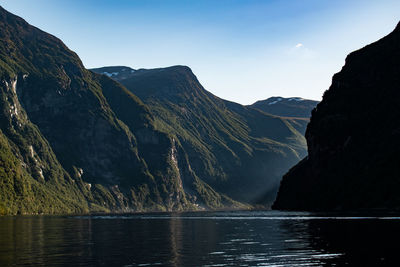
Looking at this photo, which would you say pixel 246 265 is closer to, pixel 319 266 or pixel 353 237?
pixel 319 266

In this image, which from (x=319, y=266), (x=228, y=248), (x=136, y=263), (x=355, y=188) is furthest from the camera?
(x=355, y=188)

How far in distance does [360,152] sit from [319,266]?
16414 cm

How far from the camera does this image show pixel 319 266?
42469 millimetres

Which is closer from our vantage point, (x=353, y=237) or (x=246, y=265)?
(x=246, y=265)

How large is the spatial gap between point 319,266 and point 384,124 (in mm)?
168684

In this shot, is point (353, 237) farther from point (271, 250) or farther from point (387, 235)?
point (271, 250)

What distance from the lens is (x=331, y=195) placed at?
7731 inches

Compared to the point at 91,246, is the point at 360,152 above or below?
above

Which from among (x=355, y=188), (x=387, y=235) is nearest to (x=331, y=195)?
(x=355, y=188)

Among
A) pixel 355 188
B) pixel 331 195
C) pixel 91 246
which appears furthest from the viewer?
pixel 331 195

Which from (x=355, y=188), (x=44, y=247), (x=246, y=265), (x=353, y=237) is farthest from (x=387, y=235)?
(x=355, y=188)

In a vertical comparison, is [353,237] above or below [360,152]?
below

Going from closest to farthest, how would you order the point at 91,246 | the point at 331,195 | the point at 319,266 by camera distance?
1. the point at 319,266
2. the point at 91,246
3. the point at 331,195

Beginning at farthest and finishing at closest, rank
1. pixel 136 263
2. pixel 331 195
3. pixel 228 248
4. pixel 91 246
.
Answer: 1. pixel 331 195
2. pixel 91 246
3. pixel 228 248
4. pixel 136 263
